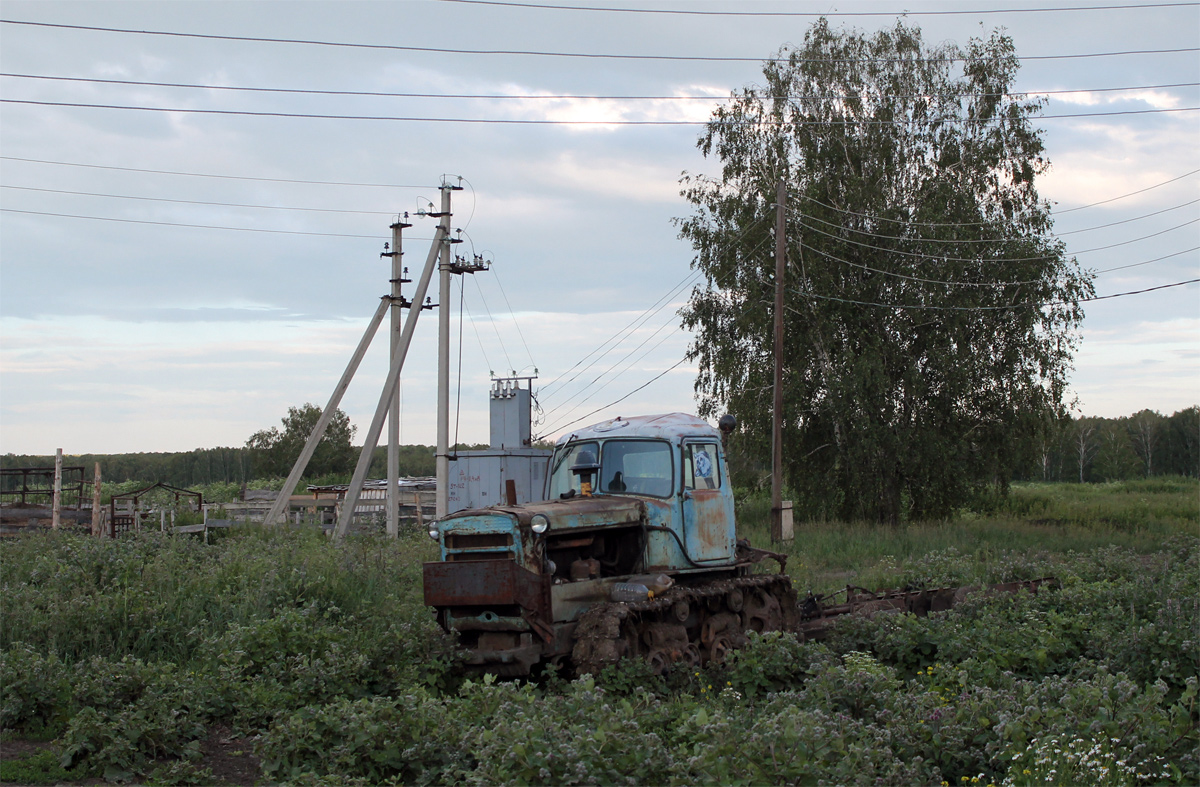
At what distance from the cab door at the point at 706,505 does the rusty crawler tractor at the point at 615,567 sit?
0.01 metres

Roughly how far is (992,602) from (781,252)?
1364 cm

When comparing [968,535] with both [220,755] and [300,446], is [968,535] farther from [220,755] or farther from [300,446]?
[300,446]

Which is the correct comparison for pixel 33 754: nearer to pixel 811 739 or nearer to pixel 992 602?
pixel 811 739

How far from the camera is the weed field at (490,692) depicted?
543 cm

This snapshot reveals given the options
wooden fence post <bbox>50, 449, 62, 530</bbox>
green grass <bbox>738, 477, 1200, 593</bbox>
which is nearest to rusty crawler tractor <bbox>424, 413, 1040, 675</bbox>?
green grass <bbox>738, 477, 1200, 593</bbox>

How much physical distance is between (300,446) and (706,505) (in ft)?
179

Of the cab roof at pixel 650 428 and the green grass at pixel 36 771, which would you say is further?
the cab roof at pixel 650 428

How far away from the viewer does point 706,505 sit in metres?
10.9

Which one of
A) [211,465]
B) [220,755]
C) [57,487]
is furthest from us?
[211,465]

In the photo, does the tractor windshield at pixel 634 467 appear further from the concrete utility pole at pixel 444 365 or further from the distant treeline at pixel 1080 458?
the distant treeline at pixel 1080 458

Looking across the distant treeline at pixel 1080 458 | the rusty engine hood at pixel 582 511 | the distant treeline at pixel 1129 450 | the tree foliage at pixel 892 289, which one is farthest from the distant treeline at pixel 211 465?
the rusty engine hood at pixel 582 511

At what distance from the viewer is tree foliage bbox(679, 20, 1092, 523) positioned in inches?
1130

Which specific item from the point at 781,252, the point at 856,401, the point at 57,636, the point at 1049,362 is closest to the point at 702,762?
the point at 57,636

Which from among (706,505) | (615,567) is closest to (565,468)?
(615,567)
